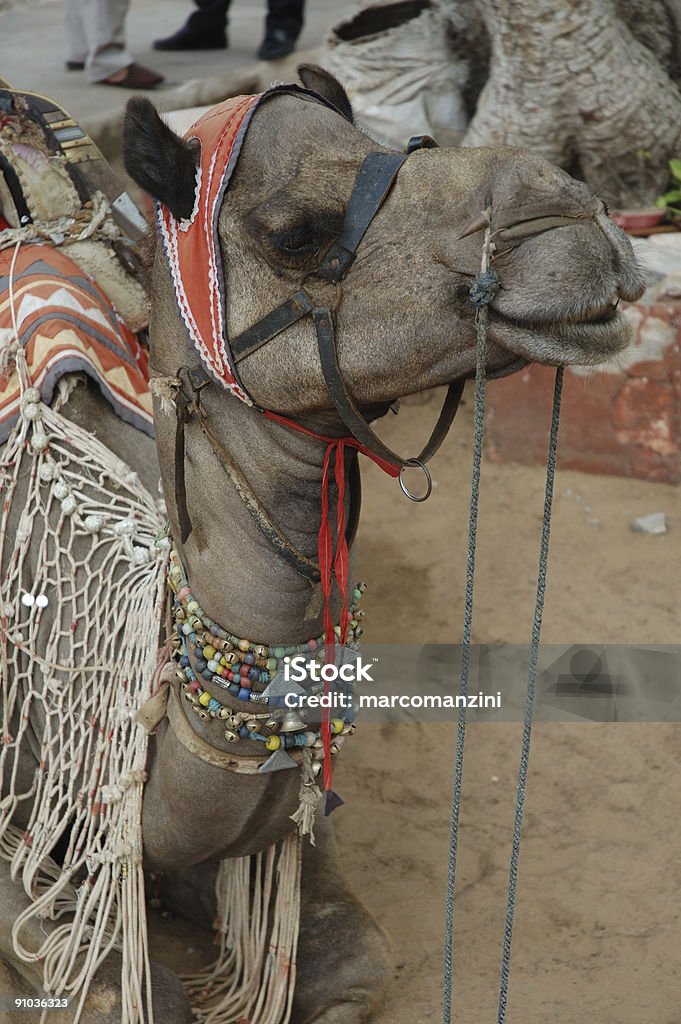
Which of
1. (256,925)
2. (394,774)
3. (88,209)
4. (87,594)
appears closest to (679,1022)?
(256,925)

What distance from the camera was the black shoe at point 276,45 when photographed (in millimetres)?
6711

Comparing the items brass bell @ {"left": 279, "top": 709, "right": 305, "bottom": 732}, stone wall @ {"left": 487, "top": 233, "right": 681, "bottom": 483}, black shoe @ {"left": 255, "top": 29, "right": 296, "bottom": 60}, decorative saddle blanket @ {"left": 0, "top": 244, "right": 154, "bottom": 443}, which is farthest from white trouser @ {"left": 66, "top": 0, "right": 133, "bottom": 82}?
brass bell @ {"left": 279, "top": 709, "right": 305, "bottom": 732}

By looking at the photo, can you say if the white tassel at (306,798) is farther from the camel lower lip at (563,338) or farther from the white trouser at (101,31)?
the white trouser at (101,31)

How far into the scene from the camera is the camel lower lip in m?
1.69

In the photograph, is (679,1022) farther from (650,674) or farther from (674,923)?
(650,674)

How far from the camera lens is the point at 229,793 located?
218cm

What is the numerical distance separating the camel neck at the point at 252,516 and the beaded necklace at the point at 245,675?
0.02 metres

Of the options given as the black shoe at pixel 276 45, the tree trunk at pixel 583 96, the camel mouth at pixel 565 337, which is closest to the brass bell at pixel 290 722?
the camel mouth at pixel 565 337

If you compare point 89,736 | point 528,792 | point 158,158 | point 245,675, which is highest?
point 158,158

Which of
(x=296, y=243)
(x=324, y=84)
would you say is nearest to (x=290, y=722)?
(x=296, y=243)

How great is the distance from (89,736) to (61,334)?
91 centimetres

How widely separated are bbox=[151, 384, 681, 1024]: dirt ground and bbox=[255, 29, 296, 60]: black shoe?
9.26 ft

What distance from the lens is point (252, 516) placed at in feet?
6.55

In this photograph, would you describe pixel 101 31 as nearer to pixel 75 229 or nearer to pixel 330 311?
pixel 75 229
